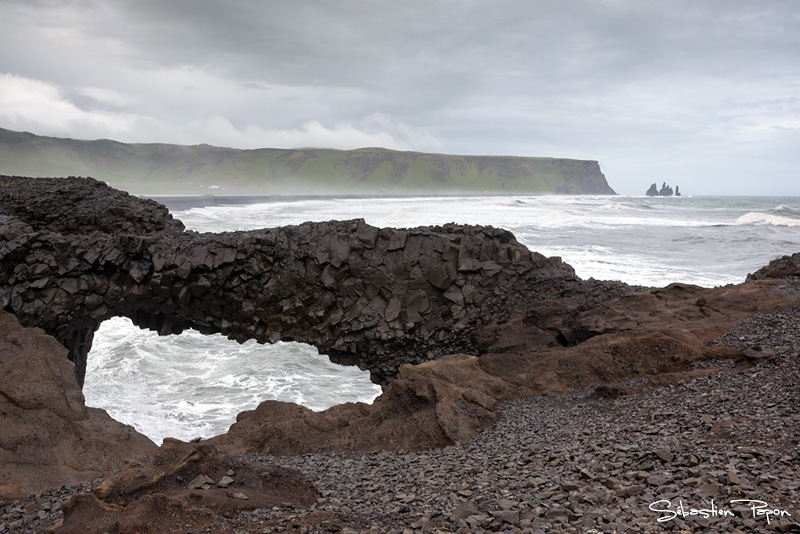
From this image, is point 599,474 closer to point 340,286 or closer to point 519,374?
point 519,374

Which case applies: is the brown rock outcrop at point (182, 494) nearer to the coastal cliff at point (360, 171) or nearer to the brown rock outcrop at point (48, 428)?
the brown rock outcrop at point (48, 428)

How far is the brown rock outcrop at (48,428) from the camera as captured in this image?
7.07m

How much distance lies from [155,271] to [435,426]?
8.44 metres

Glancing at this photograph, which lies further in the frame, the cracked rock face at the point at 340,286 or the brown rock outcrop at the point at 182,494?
the cracked rock face at the point at 340,286

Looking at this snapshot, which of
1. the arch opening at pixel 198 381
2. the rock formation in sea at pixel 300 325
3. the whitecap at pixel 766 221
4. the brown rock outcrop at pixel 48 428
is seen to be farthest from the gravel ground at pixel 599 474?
the whitecap at pixel 766 221

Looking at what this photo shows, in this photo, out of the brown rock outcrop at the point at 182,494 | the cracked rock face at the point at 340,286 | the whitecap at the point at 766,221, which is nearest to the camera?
the brown rock outcrop at the point at 182,494

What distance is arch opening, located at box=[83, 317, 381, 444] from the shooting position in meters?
12.2

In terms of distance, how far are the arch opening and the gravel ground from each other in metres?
5.87

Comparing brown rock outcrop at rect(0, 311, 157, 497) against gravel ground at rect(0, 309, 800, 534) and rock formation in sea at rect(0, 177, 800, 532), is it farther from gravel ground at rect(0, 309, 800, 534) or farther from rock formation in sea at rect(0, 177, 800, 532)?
gravel ground at rect(0, 309, 800, 534)

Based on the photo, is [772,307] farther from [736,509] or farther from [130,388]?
[130,388]

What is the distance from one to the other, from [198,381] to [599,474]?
12.0m

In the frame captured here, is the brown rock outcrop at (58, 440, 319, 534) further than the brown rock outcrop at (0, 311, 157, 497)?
No

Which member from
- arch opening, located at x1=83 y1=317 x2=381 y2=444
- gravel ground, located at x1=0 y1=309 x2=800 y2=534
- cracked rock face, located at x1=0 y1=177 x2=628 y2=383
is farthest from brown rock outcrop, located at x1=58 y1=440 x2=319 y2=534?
cracked rock face, located at x1=0 y1=177 x2=628 y2=383

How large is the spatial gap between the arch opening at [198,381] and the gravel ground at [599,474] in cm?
587
